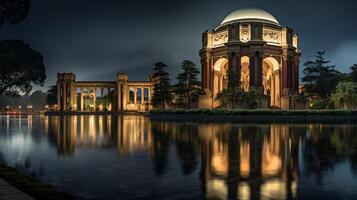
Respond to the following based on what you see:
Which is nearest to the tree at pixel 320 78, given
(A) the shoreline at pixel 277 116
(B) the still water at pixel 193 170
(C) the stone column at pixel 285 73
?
(C) the stone column at pixel 285 73

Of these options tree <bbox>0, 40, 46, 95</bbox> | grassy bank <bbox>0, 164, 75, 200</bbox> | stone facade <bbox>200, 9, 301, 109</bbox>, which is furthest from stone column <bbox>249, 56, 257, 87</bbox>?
grassy bank <bbox>0, 164, 75, 200</bbox>

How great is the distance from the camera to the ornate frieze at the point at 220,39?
250 ft

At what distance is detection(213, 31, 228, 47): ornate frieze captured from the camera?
250 feet

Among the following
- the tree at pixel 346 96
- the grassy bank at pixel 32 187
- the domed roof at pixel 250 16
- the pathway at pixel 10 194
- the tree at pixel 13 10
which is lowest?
the grassy bank at pixel 32 187

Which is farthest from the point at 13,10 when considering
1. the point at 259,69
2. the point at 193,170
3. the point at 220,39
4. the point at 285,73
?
the point at 285,73

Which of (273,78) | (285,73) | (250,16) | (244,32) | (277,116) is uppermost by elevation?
(250,16)

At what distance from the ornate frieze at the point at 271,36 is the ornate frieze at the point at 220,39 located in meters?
8.40

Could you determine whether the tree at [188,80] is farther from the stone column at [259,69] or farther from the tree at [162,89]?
the stone column at [259,69]

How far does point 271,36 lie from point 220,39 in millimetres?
11149

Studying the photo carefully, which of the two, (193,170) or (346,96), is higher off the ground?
(346,96)

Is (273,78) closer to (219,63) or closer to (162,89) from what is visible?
(219,63)

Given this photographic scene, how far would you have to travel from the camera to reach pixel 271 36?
247ft

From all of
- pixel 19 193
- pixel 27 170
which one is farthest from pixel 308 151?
pixel 19 193

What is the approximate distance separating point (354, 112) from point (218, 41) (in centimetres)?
4008
